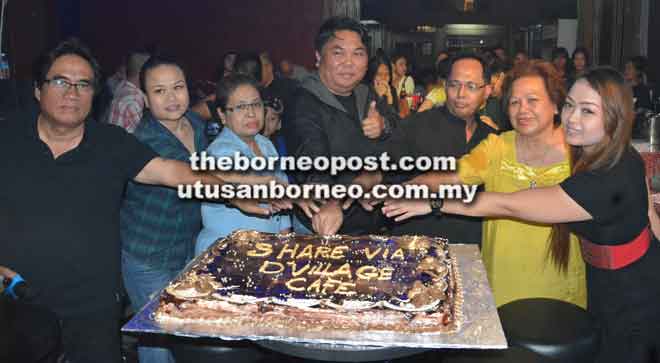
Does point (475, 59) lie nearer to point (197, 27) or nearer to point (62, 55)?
point (62, 55)

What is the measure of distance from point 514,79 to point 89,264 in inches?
65.5

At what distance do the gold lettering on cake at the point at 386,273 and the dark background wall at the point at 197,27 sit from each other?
21.5 feet

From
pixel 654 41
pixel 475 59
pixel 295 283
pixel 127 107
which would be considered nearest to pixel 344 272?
pixel 295 283

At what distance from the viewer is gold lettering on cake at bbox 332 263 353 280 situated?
6.58 feet

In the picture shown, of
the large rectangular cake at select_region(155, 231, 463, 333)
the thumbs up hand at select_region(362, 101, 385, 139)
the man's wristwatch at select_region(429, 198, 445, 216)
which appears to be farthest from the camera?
the thumbs up hand at select_region(362, 101, 385, 139)

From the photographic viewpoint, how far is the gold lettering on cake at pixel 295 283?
1888 millimetres

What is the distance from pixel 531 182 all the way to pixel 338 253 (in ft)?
2.53

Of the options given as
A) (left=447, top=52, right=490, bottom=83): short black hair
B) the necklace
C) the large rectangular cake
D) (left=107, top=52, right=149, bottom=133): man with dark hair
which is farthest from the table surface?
(left=107, top=52, right=149, bottom=133): man with dark hair

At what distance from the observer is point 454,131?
2.75 m

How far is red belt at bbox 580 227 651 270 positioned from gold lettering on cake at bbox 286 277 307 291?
99cm

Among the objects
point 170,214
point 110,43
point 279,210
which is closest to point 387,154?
point 279,210

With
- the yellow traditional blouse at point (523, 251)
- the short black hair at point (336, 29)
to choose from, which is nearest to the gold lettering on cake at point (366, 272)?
the yellow traditional blouse at point (523, 251)

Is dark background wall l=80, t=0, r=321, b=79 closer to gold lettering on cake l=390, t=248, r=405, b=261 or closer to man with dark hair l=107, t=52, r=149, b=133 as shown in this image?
man with dark hair l=107, t=52, r=149, b=133

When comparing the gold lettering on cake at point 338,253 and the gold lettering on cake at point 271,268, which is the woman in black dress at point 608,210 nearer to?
the gold lettering on cake at point 338,253
